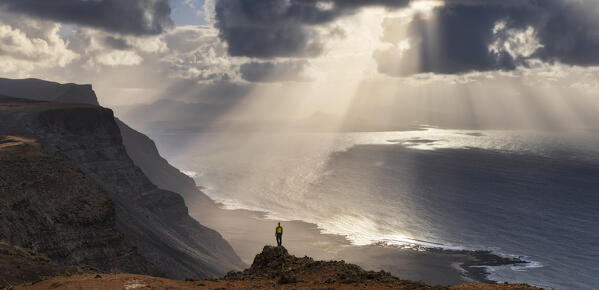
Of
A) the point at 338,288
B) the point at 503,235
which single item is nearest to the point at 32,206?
the point at 338,288

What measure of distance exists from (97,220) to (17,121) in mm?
38706

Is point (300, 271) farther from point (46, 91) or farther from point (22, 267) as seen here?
point (46, 91)

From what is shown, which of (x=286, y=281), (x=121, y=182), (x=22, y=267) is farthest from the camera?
(x=121, y=182)

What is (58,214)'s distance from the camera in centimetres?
4316

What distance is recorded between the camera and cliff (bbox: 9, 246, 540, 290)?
21.9m

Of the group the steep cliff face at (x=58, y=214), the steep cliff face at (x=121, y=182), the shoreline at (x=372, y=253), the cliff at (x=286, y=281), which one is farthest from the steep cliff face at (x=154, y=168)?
the cliff at (x=286, y=281)

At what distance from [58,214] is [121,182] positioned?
40.7 m

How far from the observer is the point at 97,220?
4619cm

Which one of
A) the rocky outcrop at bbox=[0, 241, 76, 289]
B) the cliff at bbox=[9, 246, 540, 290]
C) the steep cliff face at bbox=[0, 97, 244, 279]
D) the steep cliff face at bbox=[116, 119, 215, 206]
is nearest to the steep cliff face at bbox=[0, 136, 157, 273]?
the rocky outcrop at bbox=[0, 241, 76, 289]

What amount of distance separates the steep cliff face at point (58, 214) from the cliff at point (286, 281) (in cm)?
2082

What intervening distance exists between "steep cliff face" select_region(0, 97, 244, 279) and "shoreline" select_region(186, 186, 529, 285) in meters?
23.3

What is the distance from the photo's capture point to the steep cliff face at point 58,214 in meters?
40.6

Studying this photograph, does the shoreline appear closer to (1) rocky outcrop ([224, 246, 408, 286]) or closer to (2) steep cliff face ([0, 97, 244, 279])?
(2) steep cliff face ([0, 97, 244, 279])

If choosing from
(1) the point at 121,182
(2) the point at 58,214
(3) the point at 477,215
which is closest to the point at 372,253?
(3) the point at 477,215
